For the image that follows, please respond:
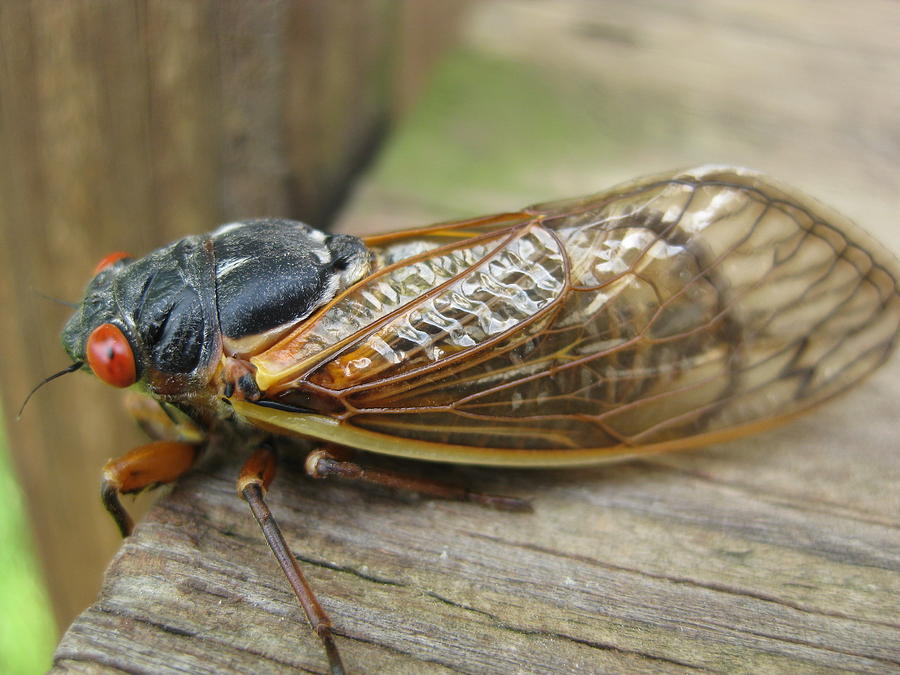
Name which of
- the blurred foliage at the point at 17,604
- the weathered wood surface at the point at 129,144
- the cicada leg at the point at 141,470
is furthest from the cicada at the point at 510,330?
the blurred foliage at the point at 17,604

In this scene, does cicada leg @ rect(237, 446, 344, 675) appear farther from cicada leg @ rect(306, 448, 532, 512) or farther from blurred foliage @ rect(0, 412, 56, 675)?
blurred foliage @ rect(0, 412, 56, 675)

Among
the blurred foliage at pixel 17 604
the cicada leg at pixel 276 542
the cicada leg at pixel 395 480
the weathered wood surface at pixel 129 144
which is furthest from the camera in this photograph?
the blurred foliage at pixel 17 604

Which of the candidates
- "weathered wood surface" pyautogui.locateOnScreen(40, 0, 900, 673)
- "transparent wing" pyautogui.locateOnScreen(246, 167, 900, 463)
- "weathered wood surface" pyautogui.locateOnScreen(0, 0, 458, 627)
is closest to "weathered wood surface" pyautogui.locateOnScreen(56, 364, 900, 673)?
"weathered wood surface" pyautogui.locateOnScreen(40, 0, 900, 673)

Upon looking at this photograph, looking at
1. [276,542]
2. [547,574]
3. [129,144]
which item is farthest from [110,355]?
[547,574]

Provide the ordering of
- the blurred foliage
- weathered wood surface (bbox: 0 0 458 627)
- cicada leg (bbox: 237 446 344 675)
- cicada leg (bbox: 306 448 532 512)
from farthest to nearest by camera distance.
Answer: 1. the blurred foliage
2. weathered wood surface (bbox: 0 0 458 627)
3. cicada leg (bbox: 306 448 532 512)
4. cicada leg (bbox: 237 446 344 675)

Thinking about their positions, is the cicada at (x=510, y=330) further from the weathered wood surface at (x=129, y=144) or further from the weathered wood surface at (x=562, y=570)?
the weathered wood surface at (x=129, y=144)

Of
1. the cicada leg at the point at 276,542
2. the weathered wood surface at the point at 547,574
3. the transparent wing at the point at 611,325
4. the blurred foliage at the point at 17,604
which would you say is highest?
the transparent wing at the point at 611,325

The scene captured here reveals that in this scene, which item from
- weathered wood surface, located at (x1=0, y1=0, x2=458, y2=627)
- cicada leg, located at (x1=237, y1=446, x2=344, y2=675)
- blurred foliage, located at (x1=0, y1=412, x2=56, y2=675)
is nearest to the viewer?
cicada leg, located at (x1=237, y1=446, x2=344, y2=675)
